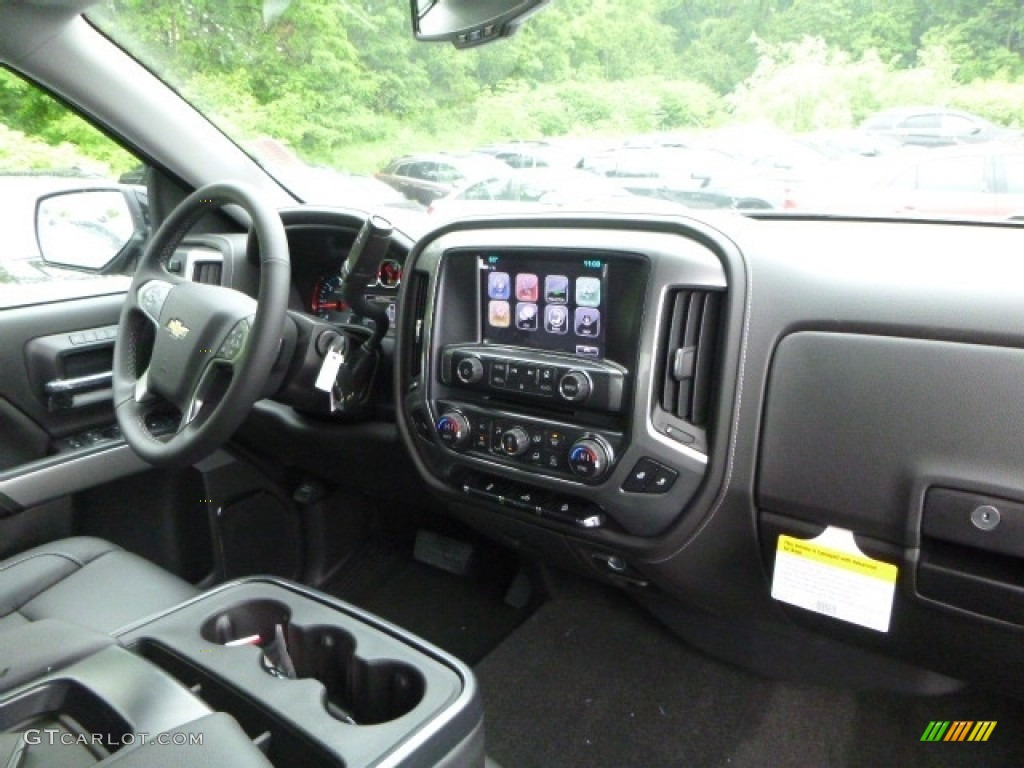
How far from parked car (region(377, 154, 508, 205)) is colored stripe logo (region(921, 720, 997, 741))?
70.1 inches

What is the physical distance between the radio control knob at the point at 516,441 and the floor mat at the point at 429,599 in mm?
971

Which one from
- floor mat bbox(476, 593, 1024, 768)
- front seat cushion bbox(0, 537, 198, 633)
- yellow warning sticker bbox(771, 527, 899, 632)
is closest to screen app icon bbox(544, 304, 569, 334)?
yellow warning sticker bbox(771, 527, 899, 632)

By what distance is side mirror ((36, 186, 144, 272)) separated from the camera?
2592 millimetres

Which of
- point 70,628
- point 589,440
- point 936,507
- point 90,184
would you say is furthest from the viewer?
point 90,184

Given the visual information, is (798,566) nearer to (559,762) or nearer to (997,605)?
(997,605)

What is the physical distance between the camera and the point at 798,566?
147cm

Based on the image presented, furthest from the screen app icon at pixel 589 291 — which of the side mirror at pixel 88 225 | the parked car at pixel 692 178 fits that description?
the side mirror at pixel 88 225

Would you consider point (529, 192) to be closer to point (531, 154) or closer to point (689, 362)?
point (531, 154)

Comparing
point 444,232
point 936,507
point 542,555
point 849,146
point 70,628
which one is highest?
point 849,146

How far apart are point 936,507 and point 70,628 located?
1.45 m

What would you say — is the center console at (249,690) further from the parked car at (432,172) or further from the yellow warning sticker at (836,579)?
the parked car at (432,172)

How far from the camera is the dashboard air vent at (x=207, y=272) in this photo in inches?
92.0

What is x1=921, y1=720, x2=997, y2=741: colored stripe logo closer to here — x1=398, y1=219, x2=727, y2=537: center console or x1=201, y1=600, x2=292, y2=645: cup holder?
x1=398, y1=219, x2=727, y2=537: center console

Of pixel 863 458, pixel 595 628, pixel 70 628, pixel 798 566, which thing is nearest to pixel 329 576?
pixel 595 628
